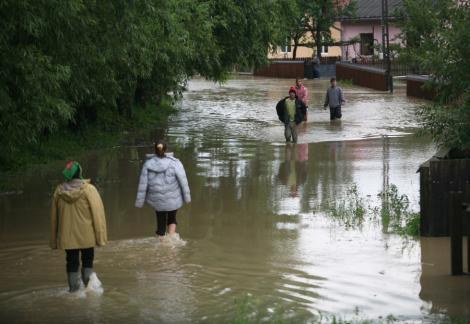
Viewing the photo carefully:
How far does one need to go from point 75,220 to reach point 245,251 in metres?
2.98

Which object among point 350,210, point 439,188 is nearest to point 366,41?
point 350,210

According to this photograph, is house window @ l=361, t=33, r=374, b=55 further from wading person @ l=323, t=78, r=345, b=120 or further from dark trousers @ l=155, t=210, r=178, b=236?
dark trousers @ l=155, t=210, r=178, b=236

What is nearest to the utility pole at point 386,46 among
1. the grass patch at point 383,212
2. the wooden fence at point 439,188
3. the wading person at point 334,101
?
the wading person at point 334,101

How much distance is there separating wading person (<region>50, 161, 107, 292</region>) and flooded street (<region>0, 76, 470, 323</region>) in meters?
0.46

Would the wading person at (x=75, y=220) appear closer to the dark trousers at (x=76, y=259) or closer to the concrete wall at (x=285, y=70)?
the dark trousers at (x=76, y=259)

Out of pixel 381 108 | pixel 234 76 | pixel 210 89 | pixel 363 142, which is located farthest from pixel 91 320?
pixel 234 76

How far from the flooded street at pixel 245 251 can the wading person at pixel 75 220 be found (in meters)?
0.46

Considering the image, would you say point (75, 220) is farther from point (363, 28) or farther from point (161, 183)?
point (363, 28)

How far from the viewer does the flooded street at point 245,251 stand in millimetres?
10039

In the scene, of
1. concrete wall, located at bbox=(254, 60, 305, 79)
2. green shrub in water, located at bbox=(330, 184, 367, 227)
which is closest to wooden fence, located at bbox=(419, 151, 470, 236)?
green shrub in water, located at bbox=(330, 184, 367, 227)

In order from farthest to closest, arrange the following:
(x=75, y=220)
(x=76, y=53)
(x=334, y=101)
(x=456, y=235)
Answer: (x=334, y=101), (x=76, y=53), (x=456, y=235), (x=75, y=220)

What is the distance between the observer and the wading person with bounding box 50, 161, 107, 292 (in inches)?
412

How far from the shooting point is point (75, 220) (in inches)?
413

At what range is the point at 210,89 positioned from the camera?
5438 centimetres
